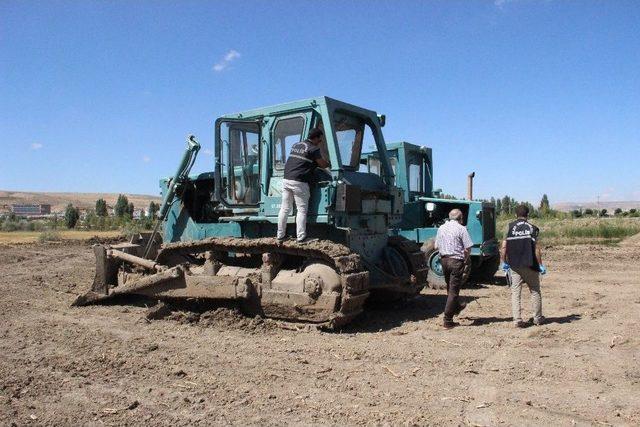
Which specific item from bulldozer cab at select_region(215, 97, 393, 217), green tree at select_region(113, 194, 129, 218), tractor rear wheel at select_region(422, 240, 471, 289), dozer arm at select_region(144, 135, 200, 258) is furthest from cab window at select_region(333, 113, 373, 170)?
green tree at select_region(113, 194, 129, 218)

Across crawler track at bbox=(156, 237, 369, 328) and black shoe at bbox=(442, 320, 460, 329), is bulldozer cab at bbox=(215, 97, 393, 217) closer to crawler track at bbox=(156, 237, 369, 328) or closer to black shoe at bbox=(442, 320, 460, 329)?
crawler track at bbox=(156, 237, 369, 328)

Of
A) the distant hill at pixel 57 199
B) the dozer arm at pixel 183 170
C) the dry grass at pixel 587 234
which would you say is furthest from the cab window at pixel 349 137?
the distant hill at pixel 57 199

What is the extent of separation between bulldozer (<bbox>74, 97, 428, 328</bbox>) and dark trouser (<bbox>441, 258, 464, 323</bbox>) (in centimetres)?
85

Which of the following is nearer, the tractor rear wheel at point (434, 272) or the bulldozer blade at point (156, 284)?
the bulldozer blade at point (156, 284)

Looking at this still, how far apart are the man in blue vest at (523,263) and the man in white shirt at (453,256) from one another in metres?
0.62

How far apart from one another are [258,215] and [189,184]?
1.93 metres

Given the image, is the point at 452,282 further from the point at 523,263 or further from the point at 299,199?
the point at 299,199

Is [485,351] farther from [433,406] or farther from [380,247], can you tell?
[380,247]

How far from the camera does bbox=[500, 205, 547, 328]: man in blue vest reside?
25.6ft

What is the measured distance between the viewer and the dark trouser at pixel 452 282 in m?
7.68

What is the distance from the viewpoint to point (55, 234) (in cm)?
2677

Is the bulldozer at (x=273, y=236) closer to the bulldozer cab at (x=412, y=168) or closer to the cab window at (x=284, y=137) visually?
the cab window at (x=284, y=137)

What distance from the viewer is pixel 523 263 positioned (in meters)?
7.83

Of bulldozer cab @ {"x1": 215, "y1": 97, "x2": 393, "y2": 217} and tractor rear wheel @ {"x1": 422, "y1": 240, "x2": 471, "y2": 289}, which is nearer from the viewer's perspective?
bulldozer cab @ {"x1": 215, "y1": 97, "x2": 393, "y2": 217}
